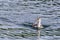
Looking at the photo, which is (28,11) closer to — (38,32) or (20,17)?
(20,17)

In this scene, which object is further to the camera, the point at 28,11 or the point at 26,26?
the point at 28,11

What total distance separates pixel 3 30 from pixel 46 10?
669 centimetres

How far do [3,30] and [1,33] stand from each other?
80 cm

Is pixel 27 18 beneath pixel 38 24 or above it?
above

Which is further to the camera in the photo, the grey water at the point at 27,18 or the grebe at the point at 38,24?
the grebe at the point at 38,24

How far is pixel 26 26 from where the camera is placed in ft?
85.9

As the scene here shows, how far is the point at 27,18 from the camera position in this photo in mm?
28312

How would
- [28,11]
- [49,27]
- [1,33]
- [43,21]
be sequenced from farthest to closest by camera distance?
1. [28,11]
2. [43,21]
3. [49,27]
4. [1,33]

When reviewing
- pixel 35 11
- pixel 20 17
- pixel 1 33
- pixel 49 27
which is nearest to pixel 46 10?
pixel 35 11

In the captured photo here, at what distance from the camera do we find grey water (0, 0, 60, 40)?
24.0 meters

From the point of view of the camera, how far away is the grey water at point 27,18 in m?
24.0

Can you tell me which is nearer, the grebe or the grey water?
the grey water

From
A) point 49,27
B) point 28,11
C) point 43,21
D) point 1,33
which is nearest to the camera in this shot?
point 1,33

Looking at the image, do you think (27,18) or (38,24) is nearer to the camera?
(38,24)
